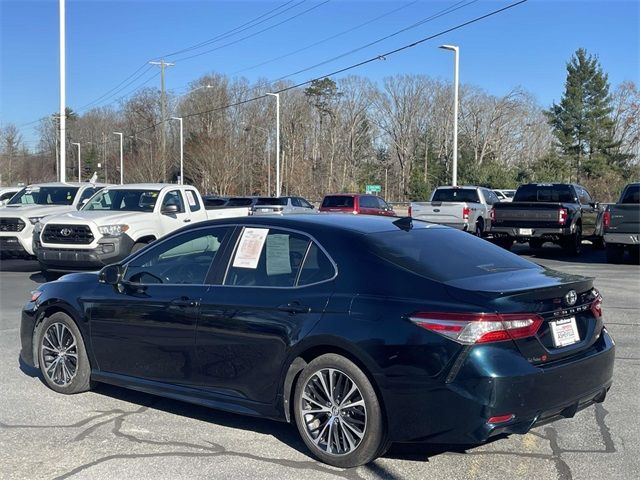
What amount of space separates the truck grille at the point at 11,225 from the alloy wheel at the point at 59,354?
9.70m

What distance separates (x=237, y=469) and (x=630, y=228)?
551 inches

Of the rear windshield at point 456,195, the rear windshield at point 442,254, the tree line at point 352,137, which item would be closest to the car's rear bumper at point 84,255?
the rear windshield at point 442,254

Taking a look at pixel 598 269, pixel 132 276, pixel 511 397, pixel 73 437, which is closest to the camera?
pixel 511 397

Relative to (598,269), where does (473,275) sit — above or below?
above

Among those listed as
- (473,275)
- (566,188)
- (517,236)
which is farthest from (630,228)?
(473,275)

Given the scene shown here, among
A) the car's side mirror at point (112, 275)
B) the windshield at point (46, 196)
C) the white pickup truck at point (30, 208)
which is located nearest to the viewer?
the car's side mirror at point (112, 275)

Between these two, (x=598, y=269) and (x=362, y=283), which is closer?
(x=362, y=283)

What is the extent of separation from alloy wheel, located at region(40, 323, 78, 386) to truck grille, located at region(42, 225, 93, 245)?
6441 millimetres

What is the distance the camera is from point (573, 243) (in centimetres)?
1909

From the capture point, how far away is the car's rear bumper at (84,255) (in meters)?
12.4

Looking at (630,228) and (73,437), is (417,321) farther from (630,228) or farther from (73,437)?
(630,228)

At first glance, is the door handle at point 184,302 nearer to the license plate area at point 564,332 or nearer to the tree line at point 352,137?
the license plate area at point 564,332

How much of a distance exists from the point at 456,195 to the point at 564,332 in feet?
63.1

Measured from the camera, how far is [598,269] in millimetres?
15789
